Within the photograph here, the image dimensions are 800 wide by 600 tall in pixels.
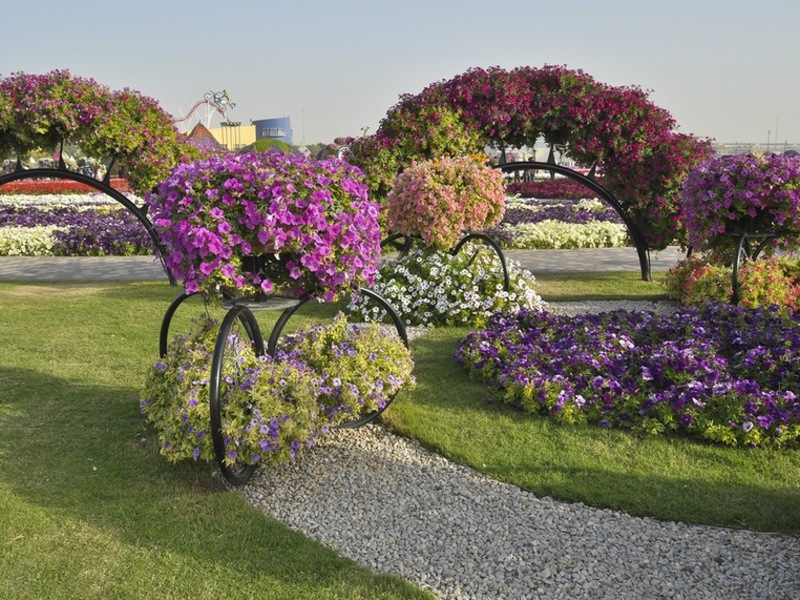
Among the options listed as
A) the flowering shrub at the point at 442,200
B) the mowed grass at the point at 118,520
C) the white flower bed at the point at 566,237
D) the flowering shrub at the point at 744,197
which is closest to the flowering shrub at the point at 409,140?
the flowering shrub at the point at 442,200

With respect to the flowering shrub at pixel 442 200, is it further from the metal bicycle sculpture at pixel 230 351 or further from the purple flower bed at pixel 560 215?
the purple flower bed at pixel 560 215

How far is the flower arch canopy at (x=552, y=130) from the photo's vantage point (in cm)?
944

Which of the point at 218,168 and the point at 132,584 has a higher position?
the point at 218,168

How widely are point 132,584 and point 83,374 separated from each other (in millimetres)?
3135

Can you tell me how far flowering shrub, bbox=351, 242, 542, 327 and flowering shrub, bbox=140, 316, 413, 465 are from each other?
278cm

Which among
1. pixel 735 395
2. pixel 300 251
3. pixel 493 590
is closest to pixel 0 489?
pixel 300 251

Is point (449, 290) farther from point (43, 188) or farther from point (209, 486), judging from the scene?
point (43, 188)

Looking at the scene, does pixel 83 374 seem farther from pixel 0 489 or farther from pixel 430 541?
pixel 430 541

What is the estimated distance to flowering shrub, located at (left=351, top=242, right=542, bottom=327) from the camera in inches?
296

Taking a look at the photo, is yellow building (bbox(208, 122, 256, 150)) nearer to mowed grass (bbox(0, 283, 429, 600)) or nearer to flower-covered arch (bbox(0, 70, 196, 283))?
flower-covered arch (bbox(0, 70, 196, 283))

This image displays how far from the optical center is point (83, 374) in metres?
5.85

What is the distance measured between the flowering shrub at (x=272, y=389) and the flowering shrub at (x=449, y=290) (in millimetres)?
2782

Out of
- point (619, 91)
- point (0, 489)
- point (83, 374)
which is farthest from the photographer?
point (619, 91)

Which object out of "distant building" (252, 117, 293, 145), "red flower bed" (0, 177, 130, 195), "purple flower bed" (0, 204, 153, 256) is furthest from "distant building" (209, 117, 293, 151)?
"purple flower bed" (0, 204, 153, 256)
